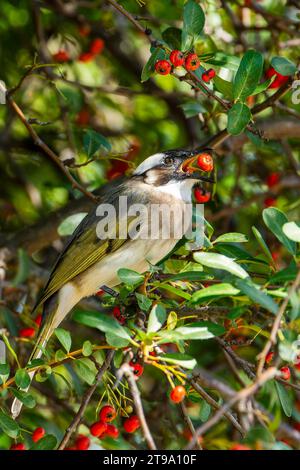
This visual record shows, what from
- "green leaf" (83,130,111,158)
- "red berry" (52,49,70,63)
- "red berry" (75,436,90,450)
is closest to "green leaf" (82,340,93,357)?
"red berry" (75,436,90,450)

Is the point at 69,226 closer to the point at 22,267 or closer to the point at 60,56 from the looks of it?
the point at 22,267

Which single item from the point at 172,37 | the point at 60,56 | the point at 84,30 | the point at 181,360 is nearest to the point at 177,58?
the point at 172,37

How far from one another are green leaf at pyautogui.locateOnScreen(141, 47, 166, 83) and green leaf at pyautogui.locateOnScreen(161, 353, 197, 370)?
4.32 feet

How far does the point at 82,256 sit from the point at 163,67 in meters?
1.18

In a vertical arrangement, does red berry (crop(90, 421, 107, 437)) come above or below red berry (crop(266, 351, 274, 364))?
below

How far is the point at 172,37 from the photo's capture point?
3.75m

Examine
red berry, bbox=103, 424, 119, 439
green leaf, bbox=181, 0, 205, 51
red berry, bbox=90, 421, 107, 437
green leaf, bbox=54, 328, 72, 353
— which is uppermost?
green leaf, bbox=181, 0, 205, 51

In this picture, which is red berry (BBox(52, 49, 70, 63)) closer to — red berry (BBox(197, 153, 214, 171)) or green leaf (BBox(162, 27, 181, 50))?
green leaf (BBox(162, 27, 181, 50))

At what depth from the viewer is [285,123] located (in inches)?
178

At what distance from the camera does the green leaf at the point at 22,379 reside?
9.45 feet

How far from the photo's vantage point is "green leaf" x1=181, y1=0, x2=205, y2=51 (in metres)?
3.28

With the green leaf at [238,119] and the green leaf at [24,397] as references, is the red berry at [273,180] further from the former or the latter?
the green leaf at [24,397]

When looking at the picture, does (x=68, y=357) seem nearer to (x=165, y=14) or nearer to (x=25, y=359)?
(x=25, y=359)

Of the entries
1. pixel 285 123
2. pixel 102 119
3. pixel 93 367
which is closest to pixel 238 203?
pixel 285 123
